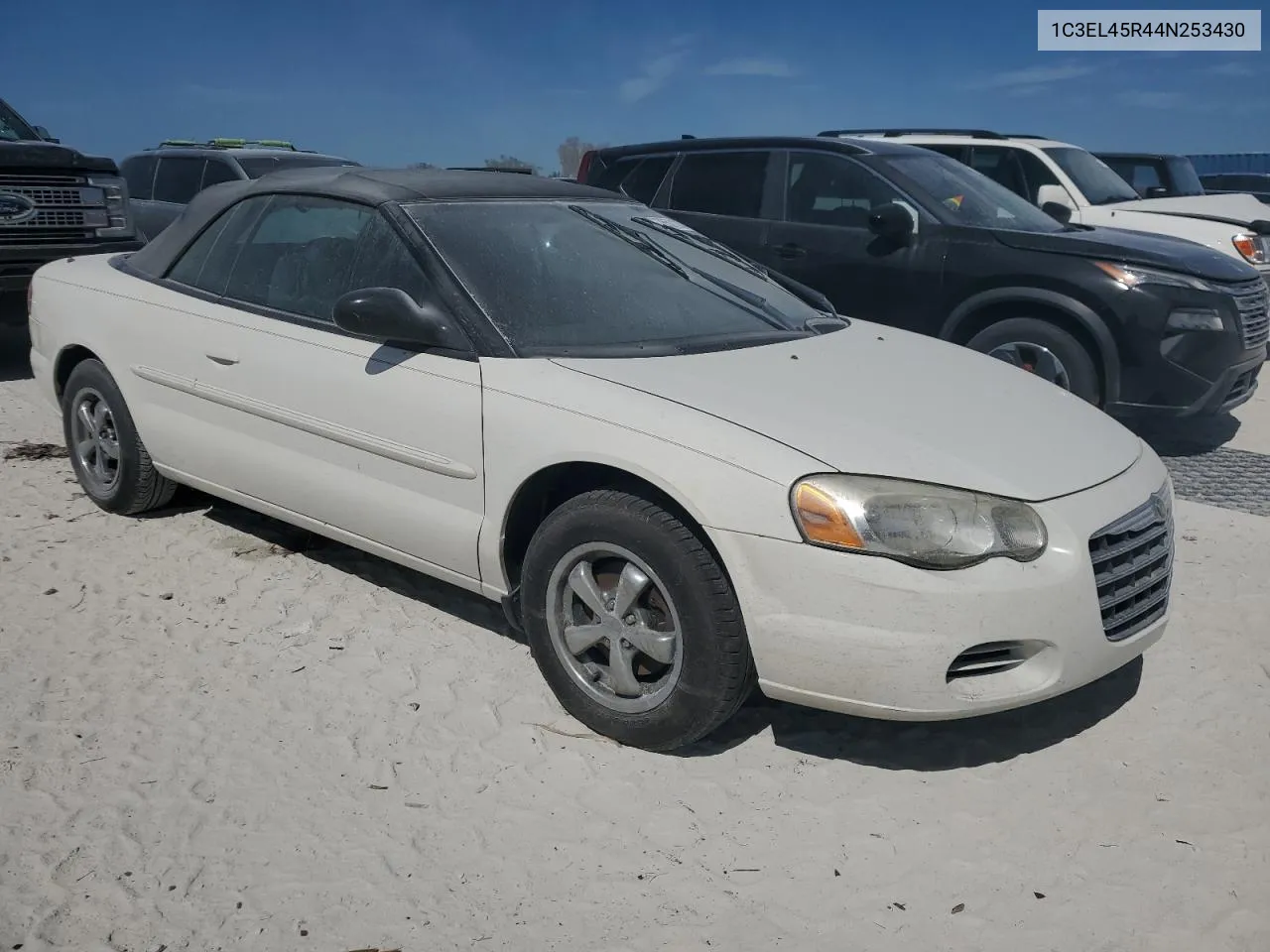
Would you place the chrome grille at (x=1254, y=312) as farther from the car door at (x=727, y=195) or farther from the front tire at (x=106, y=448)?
the front tire at (x=106, y=448)

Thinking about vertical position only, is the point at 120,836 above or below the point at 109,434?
below

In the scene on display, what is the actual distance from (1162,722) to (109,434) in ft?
14.0

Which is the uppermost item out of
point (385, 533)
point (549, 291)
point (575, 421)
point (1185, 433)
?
point (549, 291)

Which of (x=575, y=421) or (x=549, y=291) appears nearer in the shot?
(x=575, y=421)

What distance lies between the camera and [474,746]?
3.42 m

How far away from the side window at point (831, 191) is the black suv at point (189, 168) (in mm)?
5629

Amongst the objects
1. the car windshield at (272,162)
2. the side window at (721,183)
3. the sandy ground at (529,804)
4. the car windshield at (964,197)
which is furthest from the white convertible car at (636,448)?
the car windshield at (272,162)

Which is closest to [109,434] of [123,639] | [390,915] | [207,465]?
[207,465]

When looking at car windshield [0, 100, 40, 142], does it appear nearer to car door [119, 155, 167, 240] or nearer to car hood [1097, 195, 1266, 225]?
car door [119, 155, 167, 240]

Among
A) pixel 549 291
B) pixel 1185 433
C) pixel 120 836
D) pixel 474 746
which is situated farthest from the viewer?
pixel 1185 433

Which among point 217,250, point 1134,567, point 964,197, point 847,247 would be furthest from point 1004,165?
point 1134,567

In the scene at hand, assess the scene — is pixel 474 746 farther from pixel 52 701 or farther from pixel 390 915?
pixel 52 701

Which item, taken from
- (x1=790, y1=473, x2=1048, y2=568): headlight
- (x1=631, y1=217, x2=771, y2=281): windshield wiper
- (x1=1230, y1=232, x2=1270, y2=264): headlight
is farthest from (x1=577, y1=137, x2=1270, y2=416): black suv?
(x1=790, y1=473, x2=1048, y2=568): headlight

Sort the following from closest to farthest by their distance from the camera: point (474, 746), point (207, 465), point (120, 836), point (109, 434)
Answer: point (120, 836) → point (474, 746) → point (207, 465) → point (109, 434)
